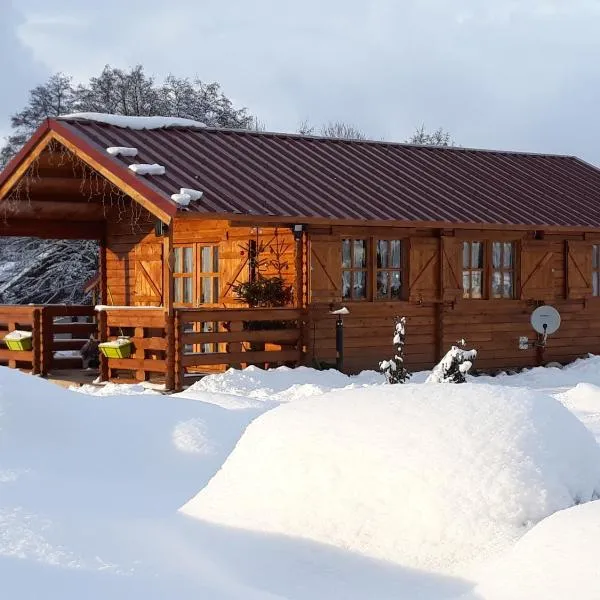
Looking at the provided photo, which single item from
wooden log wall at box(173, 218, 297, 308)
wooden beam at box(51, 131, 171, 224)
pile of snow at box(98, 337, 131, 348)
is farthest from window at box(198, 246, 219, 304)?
wooden beam at box(51, 131, 171, 224)

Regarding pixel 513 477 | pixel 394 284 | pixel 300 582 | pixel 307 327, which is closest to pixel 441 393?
pixel 513 477

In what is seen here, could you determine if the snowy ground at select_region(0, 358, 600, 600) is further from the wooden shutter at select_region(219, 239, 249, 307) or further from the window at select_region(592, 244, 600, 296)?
the window at select_region(592, 244, 600, 296)

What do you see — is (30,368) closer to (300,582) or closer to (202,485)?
(202,485)

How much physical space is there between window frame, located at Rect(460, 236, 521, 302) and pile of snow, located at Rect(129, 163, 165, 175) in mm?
5460

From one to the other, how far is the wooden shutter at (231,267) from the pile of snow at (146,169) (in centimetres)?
220

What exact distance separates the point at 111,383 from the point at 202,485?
826 cm

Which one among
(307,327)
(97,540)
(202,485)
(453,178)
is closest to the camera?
(97,540)

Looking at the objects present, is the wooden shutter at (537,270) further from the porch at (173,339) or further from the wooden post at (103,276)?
the wooden post at (103,276)

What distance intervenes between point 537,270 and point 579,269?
1.13 m

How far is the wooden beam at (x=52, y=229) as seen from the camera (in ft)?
63.4

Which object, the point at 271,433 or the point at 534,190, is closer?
the point at 271,433

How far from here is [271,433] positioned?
20.6ft

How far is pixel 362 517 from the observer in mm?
5703

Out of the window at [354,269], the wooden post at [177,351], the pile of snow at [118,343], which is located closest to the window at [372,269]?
the window at [354,269]
